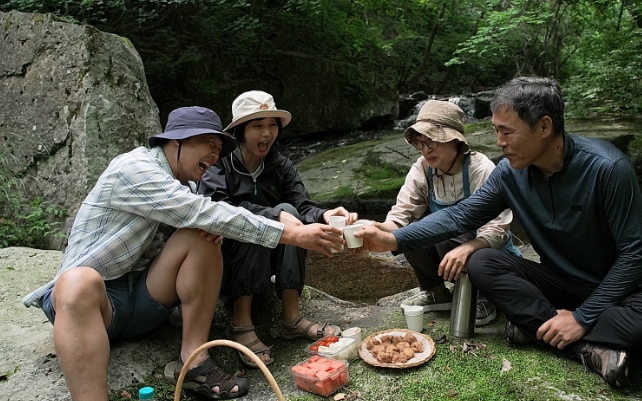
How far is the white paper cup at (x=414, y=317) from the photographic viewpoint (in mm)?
3020

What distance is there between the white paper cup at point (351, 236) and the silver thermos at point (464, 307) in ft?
2.09

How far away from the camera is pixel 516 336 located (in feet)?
9.07

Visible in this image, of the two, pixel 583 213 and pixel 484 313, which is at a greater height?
pixel 583 213

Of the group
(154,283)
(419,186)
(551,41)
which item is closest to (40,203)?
(154,283)

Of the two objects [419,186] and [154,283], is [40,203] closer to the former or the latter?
[154,283]

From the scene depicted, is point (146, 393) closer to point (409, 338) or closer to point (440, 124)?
point (409, 338)

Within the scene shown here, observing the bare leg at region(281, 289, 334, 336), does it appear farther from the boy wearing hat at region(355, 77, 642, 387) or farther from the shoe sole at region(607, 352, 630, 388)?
the shoe sole at region(607, 352, 630, 388)

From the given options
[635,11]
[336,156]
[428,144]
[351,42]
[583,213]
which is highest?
[635,11]

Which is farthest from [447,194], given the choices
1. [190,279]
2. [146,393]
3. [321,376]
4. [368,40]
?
[368,40]

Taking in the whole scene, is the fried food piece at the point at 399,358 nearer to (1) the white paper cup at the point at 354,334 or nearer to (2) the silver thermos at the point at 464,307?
(1) the white paper cup at the point at 354,334

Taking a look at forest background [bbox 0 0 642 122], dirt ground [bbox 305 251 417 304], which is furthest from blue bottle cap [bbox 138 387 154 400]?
forest background [bbox 0 0 642 122]

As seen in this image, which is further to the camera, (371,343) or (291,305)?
(291,305)

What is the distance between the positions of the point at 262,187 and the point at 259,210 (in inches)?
10.6

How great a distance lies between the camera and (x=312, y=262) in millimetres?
5840
